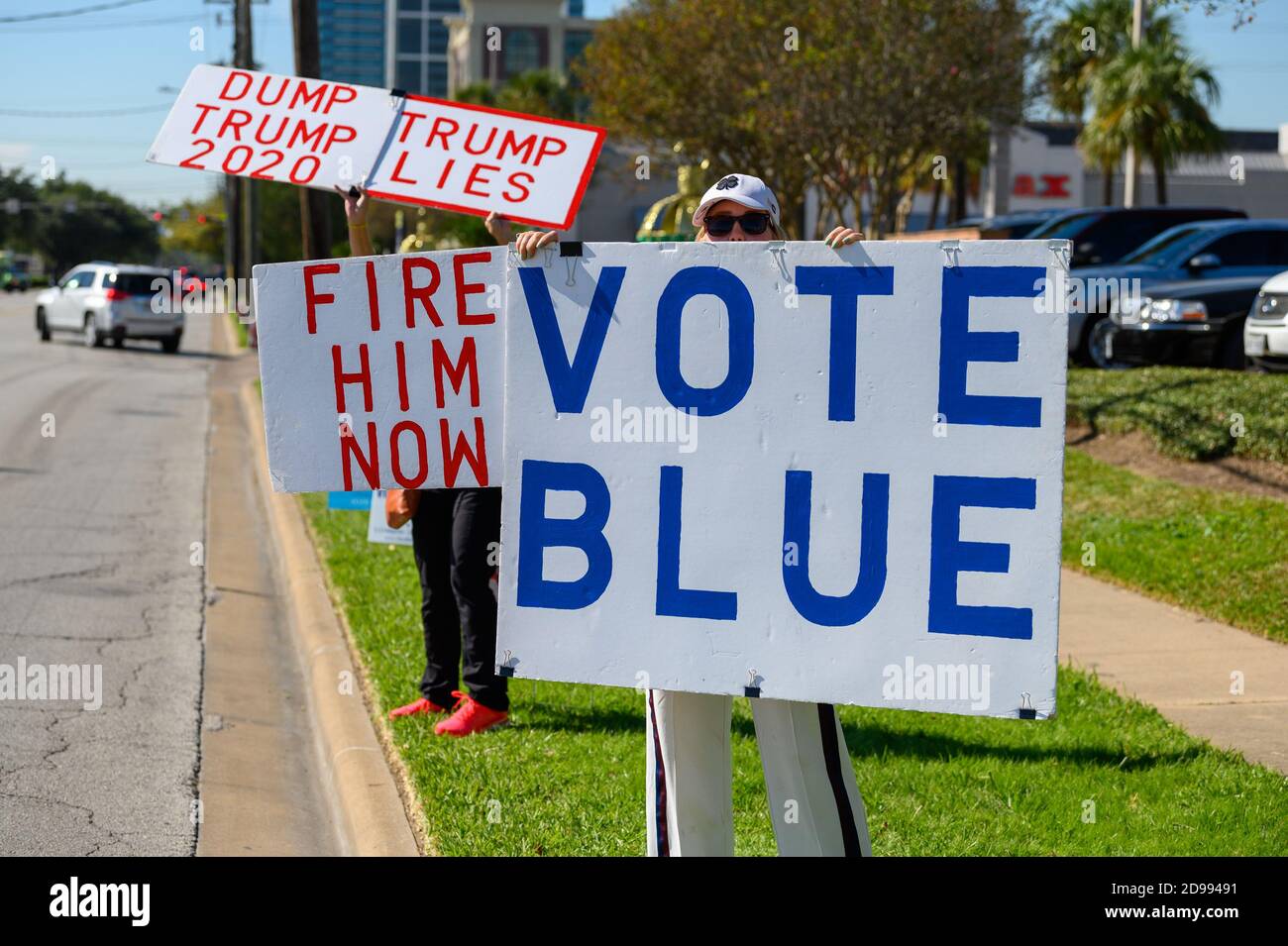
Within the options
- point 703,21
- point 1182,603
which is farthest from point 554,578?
point 703,21

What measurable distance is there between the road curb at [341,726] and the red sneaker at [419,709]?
0.44 feet

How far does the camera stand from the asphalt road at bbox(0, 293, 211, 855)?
18.0ft

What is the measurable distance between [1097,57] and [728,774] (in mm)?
41830

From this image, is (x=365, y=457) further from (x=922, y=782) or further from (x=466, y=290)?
(x=922, y=782)

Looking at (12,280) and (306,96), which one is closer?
(306,96)

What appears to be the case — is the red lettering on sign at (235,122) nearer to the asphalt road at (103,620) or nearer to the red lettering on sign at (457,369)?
the red lettering on sign at (457,369)

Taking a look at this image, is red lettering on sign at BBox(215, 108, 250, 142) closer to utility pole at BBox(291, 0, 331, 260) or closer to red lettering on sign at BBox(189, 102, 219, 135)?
red lettering on sign at BBox(189, 102, 219, 135)

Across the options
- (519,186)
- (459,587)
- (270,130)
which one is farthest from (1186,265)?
(270,130)

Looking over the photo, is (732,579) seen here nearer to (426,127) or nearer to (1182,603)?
(426,127)

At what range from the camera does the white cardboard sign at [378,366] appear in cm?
404

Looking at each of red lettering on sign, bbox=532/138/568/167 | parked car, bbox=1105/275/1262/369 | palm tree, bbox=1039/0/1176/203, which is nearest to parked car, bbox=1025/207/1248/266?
parked car, bbox=1105/275/1262/369

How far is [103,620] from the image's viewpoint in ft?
27.6

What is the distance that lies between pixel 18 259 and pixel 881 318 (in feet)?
348

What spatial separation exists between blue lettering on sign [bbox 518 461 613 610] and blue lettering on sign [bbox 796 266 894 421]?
57 centimetres
